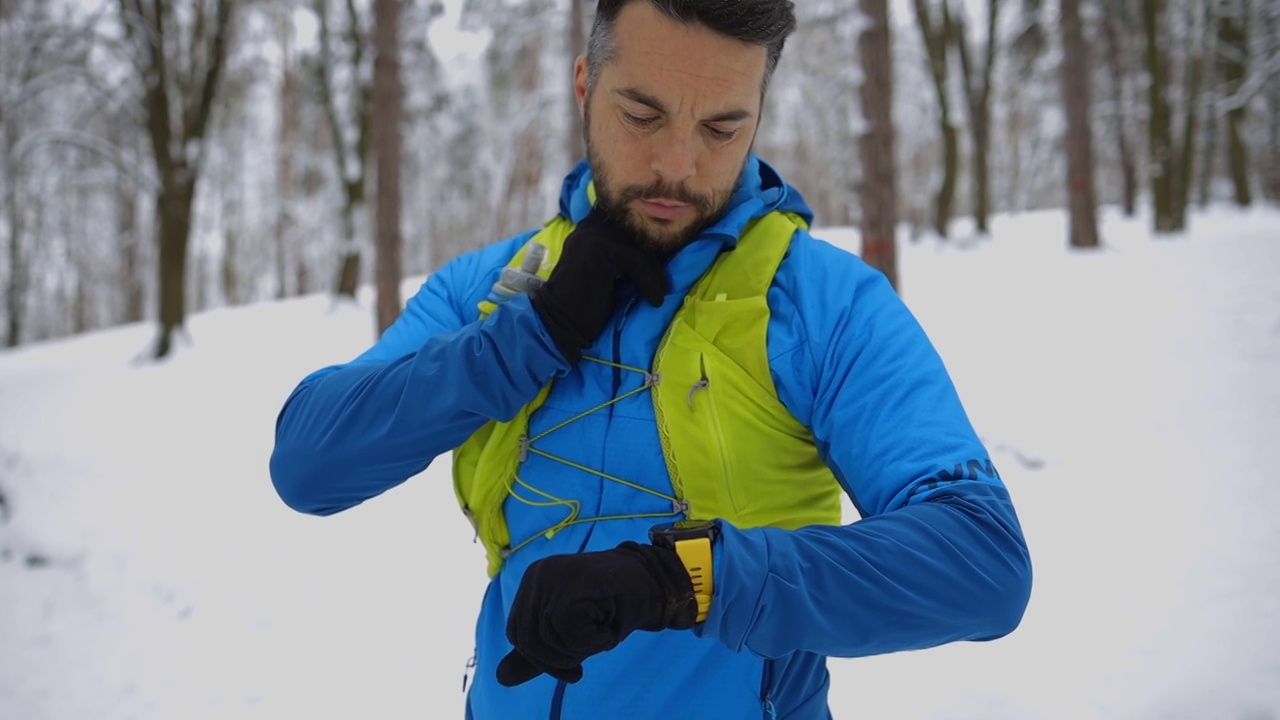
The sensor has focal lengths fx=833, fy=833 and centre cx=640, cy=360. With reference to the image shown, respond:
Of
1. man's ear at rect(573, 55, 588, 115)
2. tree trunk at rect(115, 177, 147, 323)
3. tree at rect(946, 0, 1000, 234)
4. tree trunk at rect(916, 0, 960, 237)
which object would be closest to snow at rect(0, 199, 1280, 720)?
man's ear at rect(573, 55, 588, 115)

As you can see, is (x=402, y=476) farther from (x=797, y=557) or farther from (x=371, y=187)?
(x=371, y=187)

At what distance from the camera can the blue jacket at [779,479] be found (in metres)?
0.98

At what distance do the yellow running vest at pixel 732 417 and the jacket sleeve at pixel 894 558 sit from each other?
130mm

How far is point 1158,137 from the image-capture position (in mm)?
11695

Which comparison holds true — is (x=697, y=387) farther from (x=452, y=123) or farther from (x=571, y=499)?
(x=452, y=123)

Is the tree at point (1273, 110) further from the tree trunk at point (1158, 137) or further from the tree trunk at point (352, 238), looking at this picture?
the tree trunk at point (352, 238)

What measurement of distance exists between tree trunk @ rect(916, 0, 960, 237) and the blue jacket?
471 inches

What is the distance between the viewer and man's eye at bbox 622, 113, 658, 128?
138cm

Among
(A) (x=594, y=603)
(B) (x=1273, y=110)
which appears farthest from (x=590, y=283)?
(B) (x=1273, y=110)

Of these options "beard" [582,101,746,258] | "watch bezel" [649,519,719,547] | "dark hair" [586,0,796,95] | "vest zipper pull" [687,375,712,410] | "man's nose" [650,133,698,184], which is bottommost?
"watch bezel" [649,519,719,547]

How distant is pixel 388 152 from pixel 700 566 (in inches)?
313

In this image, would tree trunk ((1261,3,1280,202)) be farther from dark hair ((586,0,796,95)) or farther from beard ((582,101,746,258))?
beard ((582,101,746,258))

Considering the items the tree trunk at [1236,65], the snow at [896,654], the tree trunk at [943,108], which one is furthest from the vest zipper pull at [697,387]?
the tree trunk at [1236,65]

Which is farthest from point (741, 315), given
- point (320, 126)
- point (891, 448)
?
point (320, 126)
